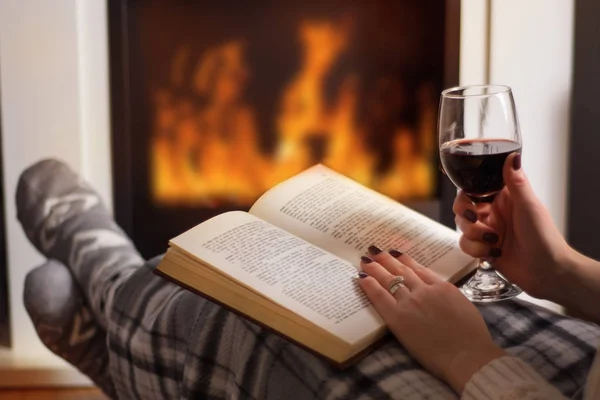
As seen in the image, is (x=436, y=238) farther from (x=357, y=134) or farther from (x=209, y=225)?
(x=357, y=134)

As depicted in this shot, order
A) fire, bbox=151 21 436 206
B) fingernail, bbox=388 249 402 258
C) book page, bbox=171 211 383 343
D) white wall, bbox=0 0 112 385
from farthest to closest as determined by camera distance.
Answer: fire, bbox=151 21 436 206
white wall, bbox=0 0 112 385
fingernail, bbox=388 249 402 258
book page, bbox=171 211 383 343

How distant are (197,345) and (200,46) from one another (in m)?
0.91

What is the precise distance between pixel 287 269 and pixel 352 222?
0.14 m

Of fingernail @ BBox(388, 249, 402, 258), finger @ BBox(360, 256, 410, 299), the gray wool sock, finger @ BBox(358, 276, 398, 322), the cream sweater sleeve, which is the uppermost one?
fingernail @ BBox(388, 249, 402, 258)

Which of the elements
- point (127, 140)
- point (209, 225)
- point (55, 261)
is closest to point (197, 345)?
point (209, 225)

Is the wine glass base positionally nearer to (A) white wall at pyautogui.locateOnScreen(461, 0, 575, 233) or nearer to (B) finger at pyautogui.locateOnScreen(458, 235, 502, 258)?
(B) finger at pyautogui.locateOnScreen(458, 235, 502, 258)

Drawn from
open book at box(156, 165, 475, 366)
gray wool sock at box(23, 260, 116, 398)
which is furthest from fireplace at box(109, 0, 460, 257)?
open book at box(156, 165, 475, 366)

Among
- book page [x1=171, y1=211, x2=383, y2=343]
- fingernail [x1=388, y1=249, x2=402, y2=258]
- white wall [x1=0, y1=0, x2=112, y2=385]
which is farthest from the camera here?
white wall [x1=0, y1=0, x2=112, y2=385]

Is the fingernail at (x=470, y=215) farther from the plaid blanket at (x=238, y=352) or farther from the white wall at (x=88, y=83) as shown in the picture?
the white wall at (x=88, y=83)

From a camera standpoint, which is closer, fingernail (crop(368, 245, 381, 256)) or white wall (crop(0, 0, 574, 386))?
fingernail (crop(368, 245, 381, 256))

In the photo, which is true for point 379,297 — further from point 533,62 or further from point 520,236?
point 533,62

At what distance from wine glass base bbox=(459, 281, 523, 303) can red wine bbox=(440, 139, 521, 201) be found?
10cm

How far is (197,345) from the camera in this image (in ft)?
2.91

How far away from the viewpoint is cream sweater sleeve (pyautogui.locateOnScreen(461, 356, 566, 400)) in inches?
25.8
